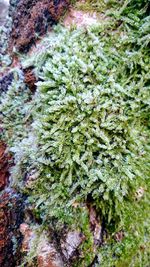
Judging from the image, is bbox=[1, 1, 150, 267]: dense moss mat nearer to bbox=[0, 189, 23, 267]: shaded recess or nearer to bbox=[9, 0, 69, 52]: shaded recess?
bbox=[0, 189, 23, 267]: shaded recess

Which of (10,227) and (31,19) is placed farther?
(31,19)

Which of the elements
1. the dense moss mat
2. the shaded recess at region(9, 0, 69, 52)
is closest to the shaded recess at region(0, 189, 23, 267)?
the dense moss mat

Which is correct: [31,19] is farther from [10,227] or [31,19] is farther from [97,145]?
[10,227]

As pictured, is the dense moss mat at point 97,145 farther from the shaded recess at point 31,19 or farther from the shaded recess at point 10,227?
the shaded recess at point 31,19

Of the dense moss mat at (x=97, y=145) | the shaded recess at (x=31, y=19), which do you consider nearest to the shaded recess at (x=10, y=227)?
the dense moss mat at (x=97, y=145)

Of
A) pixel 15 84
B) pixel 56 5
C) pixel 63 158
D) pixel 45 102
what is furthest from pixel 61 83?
pixel 56 5

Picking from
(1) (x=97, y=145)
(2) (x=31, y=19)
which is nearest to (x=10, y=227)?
(1) (x=97, y=145)
